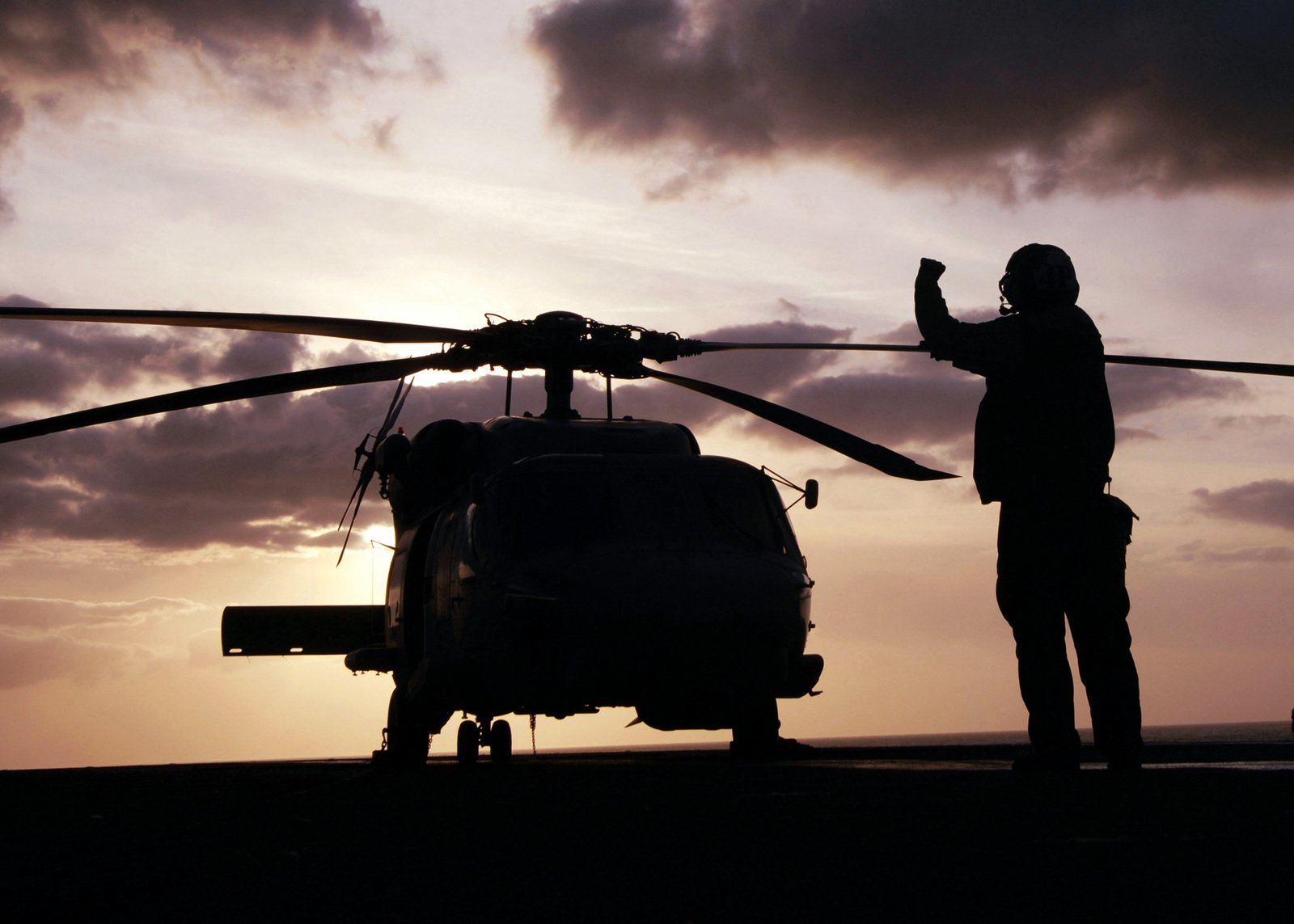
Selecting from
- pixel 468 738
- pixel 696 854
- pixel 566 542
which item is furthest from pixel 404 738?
pixel 696 854

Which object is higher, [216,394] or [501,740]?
[216,394]

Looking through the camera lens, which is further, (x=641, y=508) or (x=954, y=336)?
(x=641, y=508)

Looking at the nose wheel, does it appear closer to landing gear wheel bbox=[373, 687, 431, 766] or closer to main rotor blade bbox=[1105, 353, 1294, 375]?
landing gear wheel bbox=[373, 687, 431, 766]

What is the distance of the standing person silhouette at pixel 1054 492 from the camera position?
731 cm

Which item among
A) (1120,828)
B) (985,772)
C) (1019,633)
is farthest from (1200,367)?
(1120,828)

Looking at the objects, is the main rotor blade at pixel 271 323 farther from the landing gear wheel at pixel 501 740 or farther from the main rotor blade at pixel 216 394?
the landing gear wheel at pixel 501 740

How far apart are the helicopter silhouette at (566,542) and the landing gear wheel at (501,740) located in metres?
0.03

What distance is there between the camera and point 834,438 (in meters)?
13.2

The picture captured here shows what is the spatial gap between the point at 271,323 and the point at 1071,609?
8.25 m

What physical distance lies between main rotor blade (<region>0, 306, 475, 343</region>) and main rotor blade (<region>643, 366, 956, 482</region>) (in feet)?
9.90

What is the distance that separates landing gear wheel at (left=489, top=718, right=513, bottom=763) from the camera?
14164 millimetres

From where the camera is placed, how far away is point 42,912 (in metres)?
2.90

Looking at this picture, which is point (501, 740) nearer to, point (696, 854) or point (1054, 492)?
point (1054, 492)

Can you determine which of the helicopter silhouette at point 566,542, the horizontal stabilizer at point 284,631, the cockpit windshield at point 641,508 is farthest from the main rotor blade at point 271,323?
the horizontal stabilizer at point 284,631
